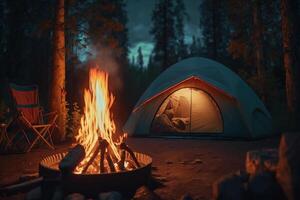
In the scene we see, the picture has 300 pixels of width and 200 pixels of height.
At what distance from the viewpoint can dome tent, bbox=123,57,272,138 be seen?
9523 mm

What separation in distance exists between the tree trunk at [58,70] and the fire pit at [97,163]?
3.31 m

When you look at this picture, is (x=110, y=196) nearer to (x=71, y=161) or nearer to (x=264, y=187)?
(x=71, y=161)

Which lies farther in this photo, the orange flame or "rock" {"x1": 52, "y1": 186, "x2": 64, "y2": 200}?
the orange flame

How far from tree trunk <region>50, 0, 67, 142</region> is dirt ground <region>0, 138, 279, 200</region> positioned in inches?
42.9

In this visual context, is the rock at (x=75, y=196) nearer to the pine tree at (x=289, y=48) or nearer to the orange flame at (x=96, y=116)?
the orange flame at (x=96, y=116)

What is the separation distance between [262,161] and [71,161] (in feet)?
7.65

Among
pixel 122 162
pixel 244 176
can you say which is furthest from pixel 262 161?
pixel 122 162

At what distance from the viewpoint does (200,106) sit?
34.6 feet

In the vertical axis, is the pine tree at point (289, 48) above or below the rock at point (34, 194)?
above

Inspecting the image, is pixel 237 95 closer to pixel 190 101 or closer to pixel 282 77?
pixel 190 101

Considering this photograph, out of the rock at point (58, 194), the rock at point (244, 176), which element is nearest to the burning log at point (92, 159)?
the rock at point (58, 194)

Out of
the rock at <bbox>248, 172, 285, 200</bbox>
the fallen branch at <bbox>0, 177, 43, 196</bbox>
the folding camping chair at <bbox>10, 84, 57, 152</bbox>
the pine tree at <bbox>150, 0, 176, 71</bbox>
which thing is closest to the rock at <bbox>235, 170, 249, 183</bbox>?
the rock at <bbox>248, 172, 285, 200</bbox>

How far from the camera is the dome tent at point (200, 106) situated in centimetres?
952

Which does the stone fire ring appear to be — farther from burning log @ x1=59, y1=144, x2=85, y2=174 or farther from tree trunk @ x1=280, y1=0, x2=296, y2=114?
tree trunk @ x1=280, y1=0, x2=296, y2=114
